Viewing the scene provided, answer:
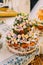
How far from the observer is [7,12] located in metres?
1.87

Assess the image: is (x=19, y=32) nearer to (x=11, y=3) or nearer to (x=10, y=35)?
(x=10, y=35)

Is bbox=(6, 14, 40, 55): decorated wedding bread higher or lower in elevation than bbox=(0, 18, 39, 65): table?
higher

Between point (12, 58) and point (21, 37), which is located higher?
point (21, 37)

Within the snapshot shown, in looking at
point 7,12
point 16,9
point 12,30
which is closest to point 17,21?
point 12,30

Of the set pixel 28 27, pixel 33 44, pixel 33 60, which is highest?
pixel 28 27

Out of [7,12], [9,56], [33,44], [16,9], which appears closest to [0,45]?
[9,56]

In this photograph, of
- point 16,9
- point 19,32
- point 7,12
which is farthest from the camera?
point 16,9

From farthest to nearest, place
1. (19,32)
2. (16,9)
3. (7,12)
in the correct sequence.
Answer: (16,9) → (7,12) → (19,32)

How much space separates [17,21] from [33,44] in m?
0.17

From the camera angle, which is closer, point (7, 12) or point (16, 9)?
point (7, 12)

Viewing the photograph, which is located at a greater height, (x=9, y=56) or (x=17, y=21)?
(x=17, y=21)

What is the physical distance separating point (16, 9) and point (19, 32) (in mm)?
1048

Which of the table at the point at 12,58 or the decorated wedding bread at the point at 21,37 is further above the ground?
the decorated wedding bread at the point at 21,37

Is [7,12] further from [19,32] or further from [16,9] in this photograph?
[19,32]
